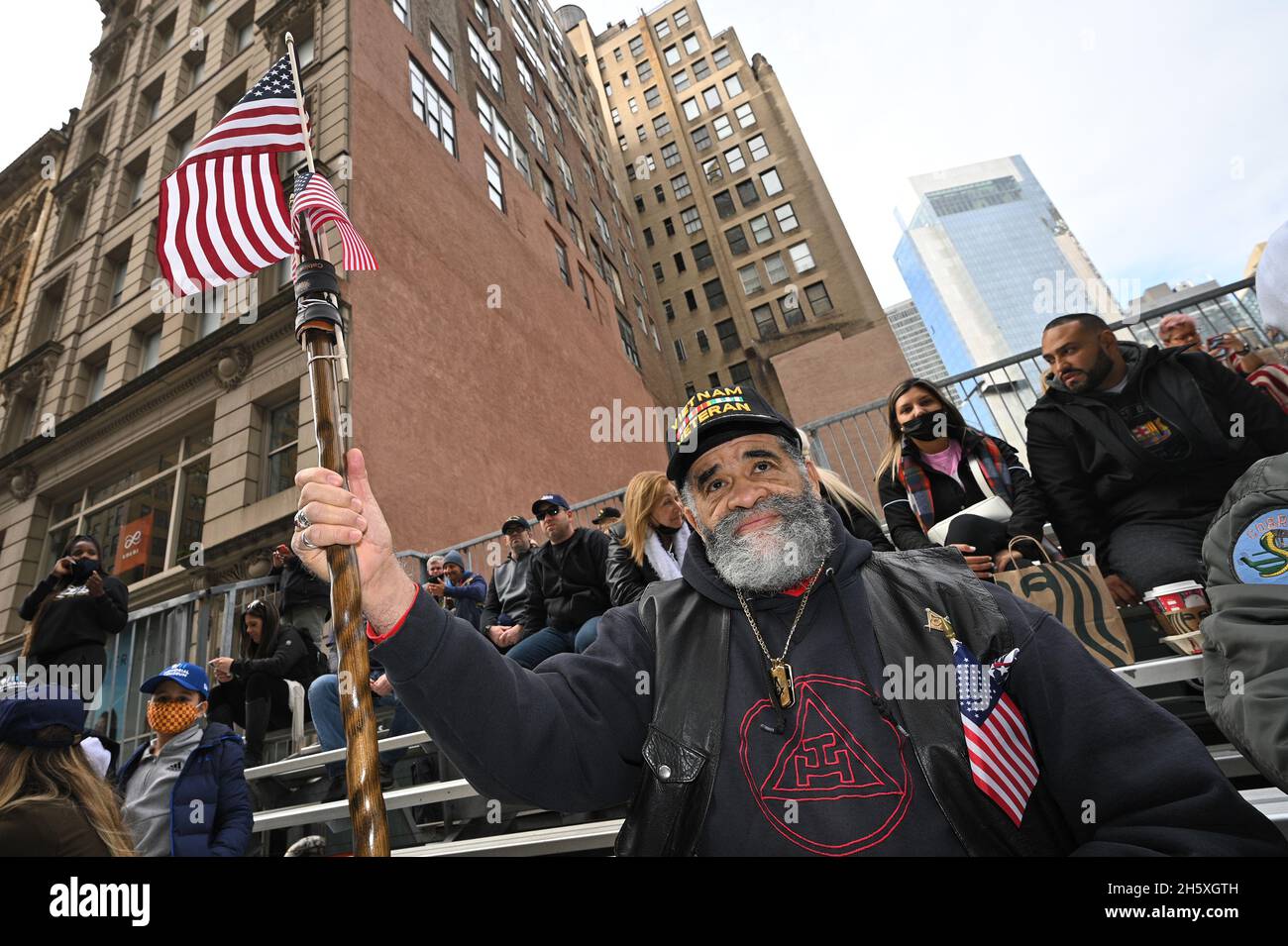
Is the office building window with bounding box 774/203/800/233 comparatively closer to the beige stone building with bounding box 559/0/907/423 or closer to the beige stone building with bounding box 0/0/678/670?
the beige stone building with bounding box 559/0/907/423

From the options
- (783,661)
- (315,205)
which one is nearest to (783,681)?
A: (783,661)

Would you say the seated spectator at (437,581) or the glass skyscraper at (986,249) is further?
the glass skyscraper at (986,249)

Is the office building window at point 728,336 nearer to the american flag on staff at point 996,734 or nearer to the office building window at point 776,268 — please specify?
the office building window at point 776,268

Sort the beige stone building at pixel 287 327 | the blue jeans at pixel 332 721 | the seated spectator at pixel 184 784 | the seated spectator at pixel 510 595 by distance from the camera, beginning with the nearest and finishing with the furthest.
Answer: the seated spectator at pixel 184 784, the blue jeans at pixel 332 721, the seated spectator at pixel 510 595, the beige stone building at pixel 287 327

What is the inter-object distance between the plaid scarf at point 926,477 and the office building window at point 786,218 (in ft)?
124

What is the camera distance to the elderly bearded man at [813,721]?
173 cm

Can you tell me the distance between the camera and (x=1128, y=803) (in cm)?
167

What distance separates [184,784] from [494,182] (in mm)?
20108

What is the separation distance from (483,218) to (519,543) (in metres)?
14.5

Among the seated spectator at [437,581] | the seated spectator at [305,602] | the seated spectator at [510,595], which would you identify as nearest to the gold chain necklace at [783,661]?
the seated spectator at [510,595]

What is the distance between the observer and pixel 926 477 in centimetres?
503

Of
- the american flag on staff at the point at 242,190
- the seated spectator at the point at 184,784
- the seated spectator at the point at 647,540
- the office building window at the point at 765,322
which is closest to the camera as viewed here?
the american flag on staff at the point at 242,190
